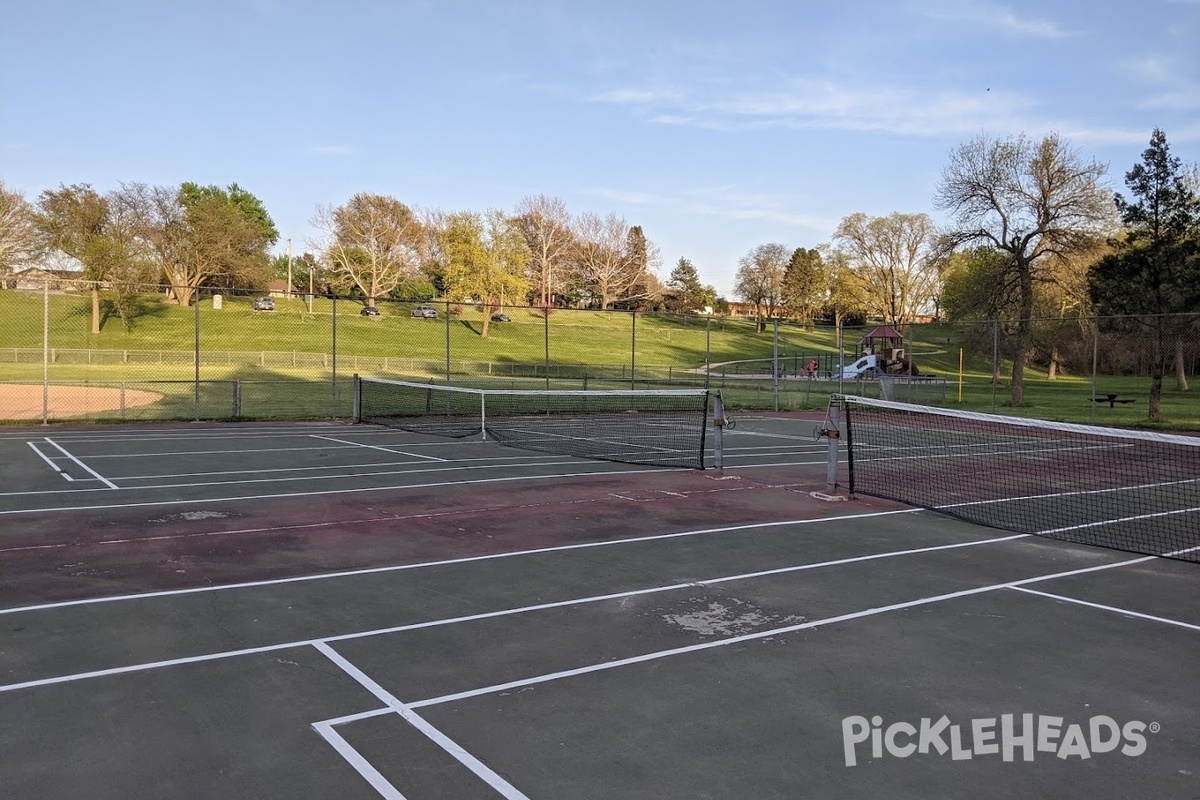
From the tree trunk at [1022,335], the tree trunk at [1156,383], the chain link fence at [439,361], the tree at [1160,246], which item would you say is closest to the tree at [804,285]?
the chain link fence at [439,361]

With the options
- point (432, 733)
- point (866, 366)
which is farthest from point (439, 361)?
point (432, 733)

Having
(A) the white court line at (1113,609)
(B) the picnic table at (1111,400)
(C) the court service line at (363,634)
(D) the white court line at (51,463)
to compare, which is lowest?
(D) the white court line at (51,463)

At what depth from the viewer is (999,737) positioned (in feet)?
16.5

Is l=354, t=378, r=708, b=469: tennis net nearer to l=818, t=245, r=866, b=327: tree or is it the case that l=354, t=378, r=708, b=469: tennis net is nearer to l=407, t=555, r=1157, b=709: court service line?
l=407, t=555, r=1157, b=709: court service line

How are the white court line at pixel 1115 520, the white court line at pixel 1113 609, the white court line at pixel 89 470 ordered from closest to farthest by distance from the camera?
1. the white court line at pixel 1113 609
2. the white court line at pixel 1115 520
3. the white court line at pixel 89 470

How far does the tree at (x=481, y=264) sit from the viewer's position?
7000 cm

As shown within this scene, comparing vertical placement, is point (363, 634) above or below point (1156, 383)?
below

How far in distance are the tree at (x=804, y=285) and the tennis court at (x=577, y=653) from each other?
97457mm

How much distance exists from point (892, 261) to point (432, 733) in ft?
311

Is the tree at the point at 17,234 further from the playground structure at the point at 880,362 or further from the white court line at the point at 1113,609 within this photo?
the white court line at the point at 1113,609

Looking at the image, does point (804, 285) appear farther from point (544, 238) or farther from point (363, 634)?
point (363, 634)

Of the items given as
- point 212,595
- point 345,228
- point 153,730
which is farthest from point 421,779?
point 345,228

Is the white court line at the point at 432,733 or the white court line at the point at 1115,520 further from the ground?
the white court line at the point at 432,733

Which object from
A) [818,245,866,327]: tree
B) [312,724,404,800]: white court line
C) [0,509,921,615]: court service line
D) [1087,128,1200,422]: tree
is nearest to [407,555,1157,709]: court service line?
[312,724,404,800]: white court line
